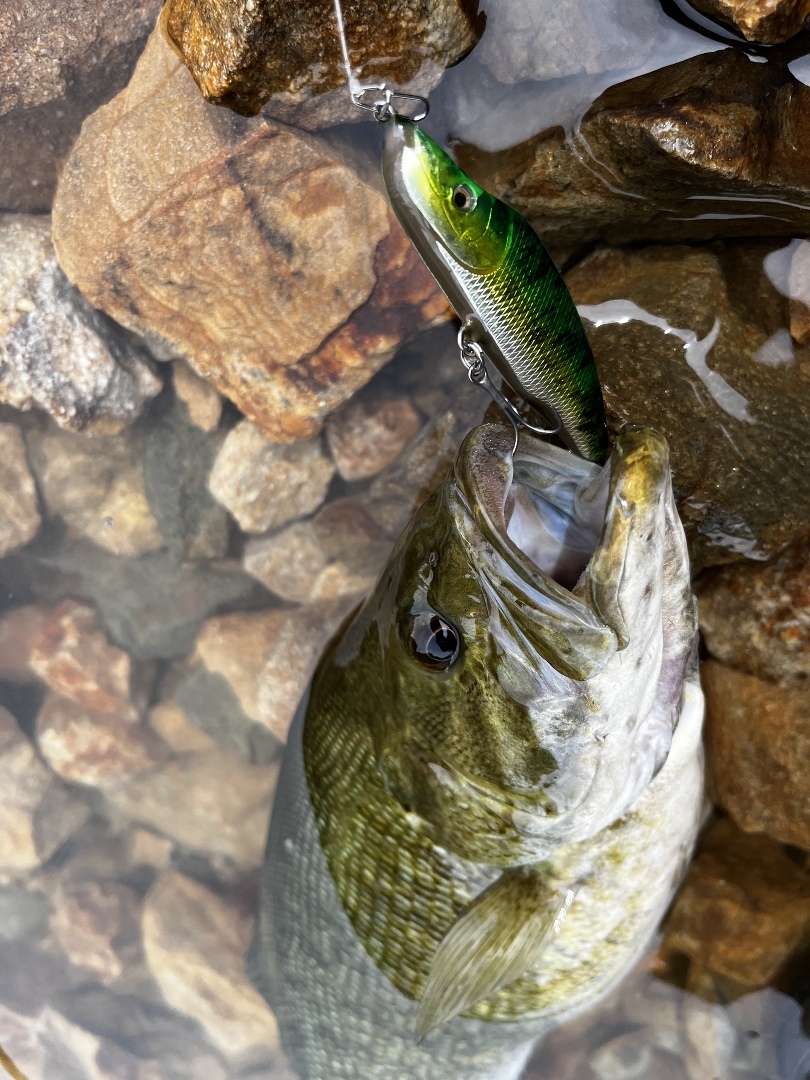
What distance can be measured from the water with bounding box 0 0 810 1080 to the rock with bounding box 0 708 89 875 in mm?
19

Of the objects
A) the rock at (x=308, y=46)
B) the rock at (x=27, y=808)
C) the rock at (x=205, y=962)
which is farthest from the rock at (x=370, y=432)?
the rock at (x=205, y=962)

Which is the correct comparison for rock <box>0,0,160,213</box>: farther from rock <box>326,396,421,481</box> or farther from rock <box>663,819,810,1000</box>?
rock <box>663,819,810,1000</box>

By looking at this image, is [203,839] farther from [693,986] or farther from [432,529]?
[432,529]

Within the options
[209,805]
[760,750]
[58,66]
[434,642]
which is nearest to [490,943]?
[434,642]

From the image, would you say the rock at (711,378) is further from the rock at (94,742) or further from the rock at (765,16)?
the rock at (94,742)

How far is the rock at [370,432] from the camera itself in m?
3.19

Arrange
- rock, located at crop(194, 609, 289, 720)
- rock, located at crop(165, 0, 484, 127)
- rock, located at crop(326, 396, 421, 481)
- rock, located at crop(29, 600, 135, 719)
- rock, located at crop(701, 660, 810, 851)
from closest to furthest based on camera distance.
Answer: rock, located at crop(165, 0, 484, 127) → rock, located at crop(701, 660, 810, 851) → rock, located at crop(326, 396, 421, 481) → rock, located at crop(194, 609, 289, 720) → rock, located at crop(29, 600, 135, 719)

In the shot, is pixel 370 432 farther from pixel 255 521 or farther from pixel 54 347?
pixel 54 347

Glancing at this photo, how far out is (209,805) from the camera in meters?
4.06

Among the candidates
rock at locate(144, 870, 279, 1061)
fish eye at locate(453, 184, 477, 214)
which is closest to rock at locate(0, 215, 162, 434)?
fish eye at locate(453, 184, 477, 214)

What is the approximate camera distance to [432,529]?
193cm

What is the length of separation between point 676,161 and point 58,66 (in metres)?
2.35

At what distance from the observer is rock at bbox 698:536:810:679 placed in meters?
2.63

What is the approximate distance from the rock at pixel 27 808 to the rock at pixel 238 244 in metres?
2.50
